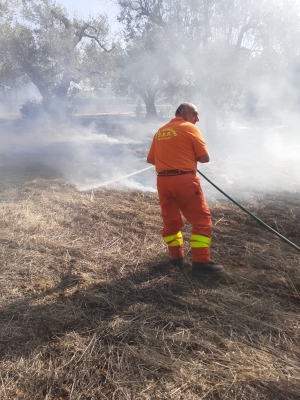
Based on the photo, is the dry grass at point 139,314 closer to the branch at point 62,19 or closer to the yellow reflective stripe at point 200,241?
the yellow reflective stripe at point 200,241

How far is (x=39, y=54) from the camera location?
13312 millimetres

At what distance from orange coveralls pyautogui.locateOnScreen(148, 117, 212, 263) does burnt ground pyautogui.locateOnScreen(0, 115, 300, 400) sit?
32cm

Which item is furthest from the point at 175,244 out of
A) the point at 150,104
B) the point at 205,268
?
the point at 150,104

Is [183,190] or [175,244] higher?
[183,190]

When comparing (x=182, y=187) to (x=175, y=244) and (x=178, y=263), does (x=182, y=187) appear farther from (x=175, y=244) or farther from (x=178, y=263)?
(x=178, y=263)

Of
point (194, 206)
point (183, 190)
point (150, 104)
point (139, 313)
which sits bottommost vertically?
point (139, 313)

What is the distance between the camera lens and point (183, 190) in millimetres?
3133

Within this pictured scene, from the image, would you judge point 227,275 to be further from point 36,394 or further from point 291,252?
point 36,394

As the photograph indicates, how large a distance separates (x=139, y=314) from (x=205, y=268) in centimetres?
86

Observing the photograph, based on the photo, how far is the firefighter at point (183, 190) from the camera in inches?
124

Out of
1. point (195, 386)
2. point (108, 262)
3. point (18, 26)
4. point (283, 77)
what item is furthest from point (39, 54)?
point (195, 386)

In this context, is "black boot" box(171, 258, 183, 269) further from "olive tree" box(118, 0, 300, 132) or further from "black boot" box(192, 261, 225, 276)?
"olive tree" box(118, 0, 300, 132)

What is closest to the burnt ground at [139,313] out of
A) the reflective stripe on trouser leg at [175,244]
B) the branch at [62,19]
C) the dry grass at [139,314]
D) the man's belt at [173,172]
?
the dry grass at [139,314]

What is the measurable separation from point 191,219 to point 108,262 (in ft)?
3.27
